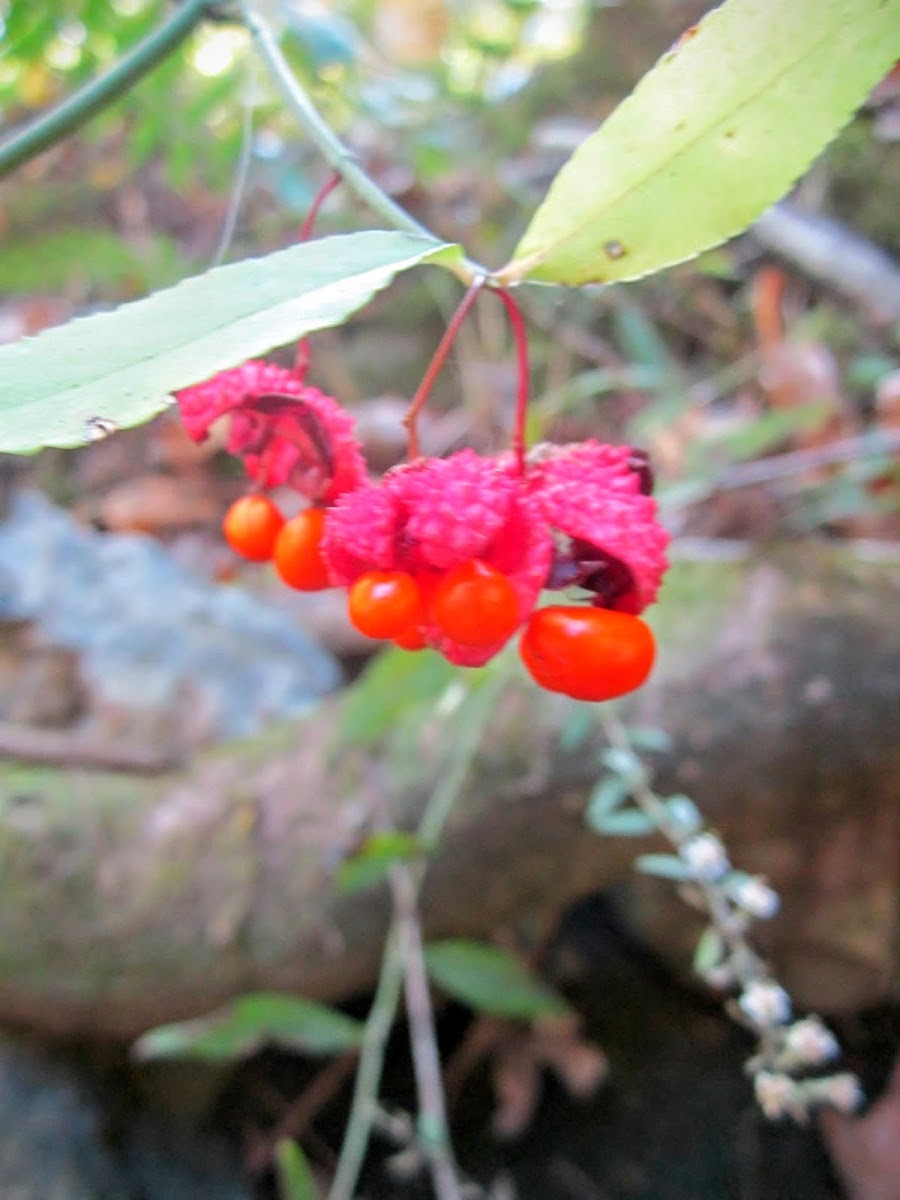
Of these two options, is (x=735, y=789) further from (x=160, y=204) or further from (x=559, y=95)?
(x=160, y=204)

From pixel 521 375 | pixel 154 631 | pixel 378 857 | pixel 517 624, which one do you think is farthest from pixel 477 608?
pixel 154 631

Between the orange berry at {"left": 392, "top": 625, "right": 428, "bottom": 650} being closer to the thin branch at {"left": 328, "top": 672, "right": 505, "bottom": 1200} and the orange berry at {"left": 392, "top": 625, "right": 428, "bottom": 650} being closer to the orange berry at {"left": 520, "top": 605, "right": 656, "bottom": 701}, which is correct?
the orange berry at {"left": 520, "top": 605, "right": 656, "bottom": 701}

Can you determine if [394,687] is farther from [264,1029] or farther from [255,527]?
[255,527]

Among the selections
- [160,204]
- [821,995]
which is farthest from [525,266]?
[160,204]

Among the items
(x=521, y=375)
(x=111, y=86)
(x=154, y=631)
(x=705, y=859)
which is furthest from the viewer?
(x=154, y=631)

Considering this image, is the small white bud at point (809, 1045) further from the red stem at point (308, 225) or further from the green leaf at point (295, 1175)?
the red stem at point (308, 225)

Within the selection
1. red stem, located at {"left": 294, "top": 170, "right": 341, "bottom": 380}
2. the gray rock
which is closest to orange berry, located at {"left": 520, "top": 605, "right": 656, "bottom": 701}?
red stem, located at {"left": 294, "top": 170, "right": 341, "bottom": 380}
